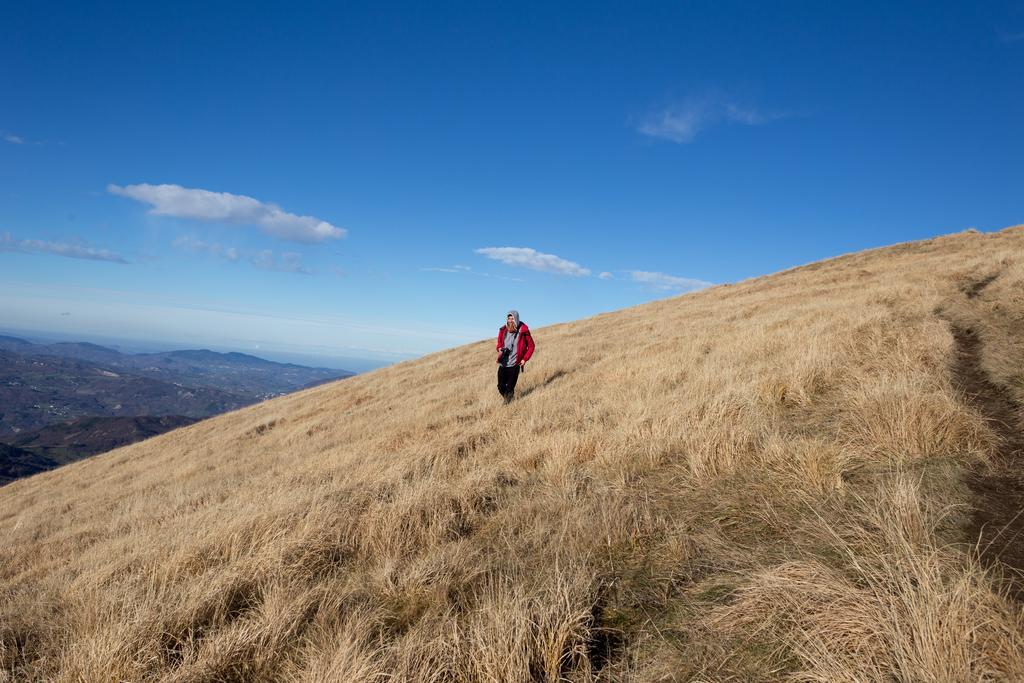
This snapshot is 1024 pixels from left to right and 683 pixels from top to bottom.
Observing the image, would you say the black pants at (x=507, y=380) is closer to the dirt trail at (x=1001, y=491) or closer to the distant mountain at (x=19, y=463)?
the dirt trail at (x=1001, y=491)

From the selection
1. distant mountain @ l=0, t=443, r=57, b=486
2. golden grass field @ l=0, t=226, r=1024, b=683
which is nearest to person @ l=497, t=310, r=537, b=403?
golden grass field @ l=0, t=226, r=1024, b=683

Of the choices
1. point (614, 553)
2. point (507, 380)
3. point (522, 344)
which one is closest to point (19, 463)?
point (507, 380)

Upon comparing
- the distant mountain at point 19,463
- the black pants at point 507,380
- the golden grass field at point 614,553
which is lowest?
the distant mountain at point 19,463

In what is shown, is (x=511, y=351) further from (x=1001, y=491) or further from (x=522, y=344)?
(x=1001, y=491)

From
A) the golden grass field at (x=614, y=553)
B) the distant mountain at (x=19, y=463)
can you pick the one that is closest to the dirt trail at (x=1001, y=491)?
the golden grass field at (x=614, y=553)

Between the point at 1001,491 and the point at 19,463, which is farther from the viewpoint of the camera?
the point at 19,463

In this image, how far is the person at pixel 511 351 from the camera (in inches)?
442

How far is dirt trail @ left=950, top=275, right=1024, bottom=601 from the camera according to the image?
9.62 ft

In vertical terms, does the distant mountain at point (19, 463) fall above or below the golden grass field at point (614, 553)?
below

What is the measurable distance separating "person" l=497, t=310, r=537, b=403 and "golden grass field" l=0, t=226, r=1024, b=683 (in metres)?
3.04

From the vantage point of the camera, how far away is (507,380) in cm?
1123

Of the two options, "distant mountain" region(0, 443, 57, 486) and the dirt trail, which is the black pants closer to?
the dirt trail

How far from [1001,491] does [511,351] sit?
854 cm

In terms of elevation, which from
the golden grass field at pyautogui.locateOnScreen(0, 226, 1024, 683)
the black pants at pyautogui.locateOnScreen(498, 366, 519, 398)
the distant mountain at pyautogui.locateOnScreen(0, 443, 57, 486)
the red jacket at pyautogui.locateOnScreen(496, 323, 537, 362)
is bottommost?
the distant mountain at pyautogui.locateOnScreen(0, 443, 57, 486)
